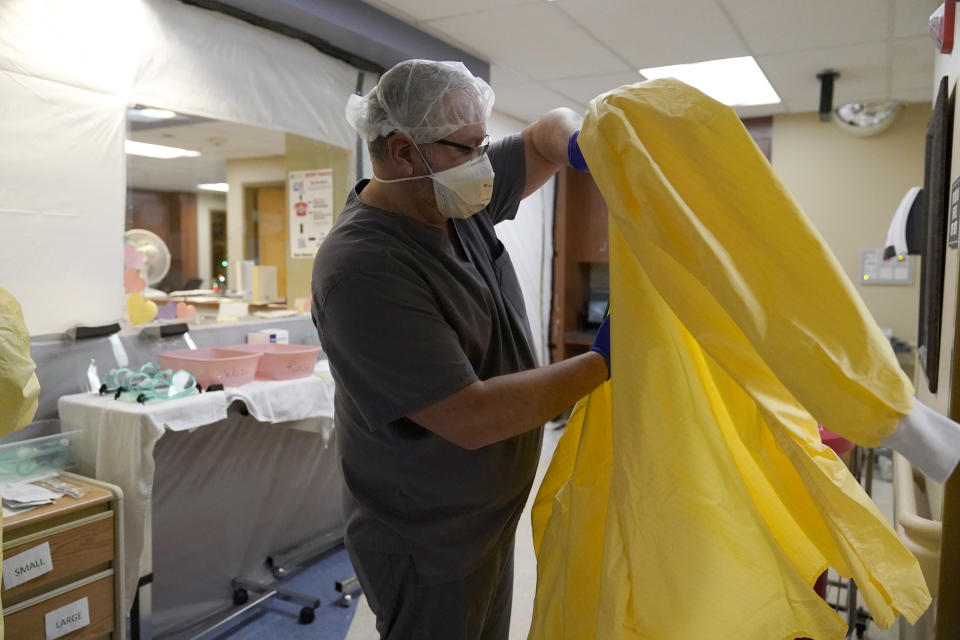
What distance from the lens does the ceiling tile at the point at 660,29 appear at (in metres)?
3.00

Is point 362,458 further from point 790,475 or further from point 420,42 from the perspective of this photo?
point 420,42

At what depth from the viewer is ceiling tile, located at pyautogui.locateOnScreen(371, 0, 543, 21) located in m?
2.98

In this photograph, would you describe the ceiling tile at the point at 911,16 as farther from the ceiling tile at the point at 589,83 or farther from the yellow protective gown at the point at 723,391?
the yellow protective gown at the point at 723,391

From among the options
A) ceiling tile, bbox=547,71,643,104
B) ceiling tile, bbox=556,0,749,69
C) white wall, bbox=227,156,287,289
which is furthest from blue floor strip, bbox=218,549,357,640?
ceiling tile, bbox=547,71,643,104

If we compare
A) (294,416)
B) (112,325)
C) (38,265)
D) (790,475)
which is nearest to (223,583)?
(294,416)

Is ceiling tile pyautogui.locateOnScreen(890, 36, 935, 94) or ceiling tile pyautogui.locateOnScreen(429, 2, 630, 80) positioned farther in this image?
ceiling tile pyautogui.locateOnScreen(890, 36, 935, 94)

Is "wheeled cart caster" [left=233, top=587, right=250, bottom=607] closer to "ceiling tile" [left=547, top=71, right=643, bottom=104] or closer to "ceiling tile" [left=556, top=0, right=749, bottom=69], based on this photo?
"ceiling tile" [left=556, top=0, right=749, bottom=69]

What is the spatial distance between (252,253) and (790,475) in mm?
3410

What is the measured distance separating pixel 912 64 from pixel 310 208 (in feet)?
11.1

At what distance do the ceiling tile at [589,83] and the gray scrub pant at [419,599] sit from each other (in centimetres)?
354

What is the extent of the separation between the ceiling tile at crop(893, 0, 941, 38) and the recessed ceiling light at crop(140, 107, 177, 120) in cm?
300

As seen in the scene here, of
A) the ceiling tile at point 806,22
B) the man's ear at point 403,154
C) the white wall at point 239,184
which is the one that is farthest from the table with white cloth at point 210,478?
the ceiling tile at point 806,22

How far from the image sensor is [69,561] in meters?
1.81

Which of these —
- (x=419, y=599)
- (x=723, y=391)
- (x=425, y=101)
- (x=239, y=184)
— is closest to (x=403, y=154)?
(x=425, y=101)
